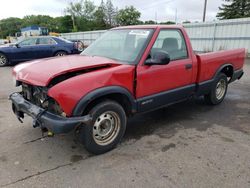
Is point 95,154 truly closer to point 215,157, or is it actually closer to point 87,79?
point 87,79

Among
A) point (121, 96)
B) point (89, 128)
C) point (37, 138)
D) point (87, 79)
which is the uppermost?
point (87, 79)

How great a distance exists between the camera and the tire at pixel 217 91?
5364 mm

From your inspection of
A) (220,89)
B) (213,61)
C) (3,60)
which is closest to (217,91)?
(220,89)

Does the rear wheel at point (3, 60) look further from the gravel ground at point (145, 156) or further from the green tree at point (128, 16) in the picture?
the green tree at point (128, 16)

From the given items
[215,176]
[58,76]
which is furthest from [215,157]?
[58,76]

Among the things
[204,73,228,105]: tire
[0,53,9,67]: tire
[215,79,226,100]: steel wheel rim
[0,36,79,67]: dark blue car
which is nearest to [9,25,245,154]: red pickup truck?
[204,73,228,105]: tire

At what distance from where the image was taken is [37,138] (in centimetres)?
395

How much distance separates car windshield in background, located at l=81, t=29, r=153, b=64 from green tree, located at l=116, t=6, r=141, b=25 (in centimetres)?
4983

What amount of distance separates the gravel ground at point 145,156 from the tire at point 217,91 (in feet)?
2.19

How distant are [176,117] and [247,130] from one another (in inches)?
51.5

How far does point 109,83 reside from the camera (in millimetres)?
3262

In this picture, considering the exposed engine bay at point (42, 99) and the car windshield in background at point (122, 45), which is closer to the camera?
the exposed engine bay at point (42, 99)

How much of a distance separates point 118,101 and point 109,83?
18.6 inches

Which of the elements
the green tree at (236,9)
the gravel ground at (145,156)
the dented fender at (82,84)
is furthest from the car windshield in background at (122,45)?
the green tree at (236,9)
